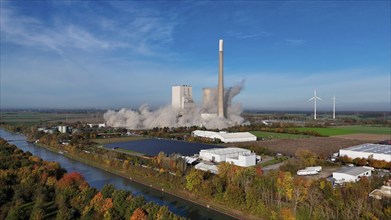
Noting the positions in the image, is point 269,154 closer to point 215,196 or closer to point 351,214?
point 215,196

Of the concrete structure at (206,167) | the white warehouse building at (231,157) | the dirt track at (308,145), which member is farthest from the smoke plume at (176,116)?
the concrete structure at (206,167)

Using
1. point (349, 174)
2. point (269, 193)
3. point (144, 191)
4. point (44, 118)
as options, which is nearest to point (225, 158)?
point (144, 191)

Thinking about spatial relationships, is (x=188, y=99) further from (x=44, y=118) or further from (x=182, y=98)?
(x=44, y=118)

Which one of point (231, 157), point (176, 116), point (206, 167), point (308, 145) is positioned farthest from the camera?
point (176, 116)

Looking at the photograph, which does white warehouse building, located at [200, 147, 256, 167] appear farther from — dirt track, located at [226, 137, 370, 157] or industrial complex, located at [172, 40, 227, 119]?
industrial complex, located at [172, 40, 227, 119]

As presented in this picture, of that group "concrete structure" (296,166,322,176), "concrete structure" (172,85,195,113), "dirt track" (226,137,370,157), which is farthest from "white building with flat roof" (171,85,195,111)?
"concrete structure" (296,166,322,176)

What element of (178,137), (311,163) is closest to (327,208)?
(311,163)
